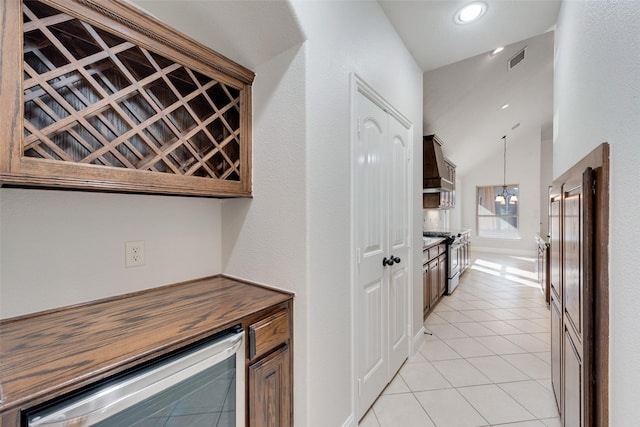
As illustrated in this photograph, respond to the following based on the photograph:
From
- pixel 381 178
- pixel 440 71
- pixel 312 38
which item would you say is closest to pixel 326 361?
pixel 381 178

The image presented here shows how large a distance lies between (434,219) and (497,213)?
12.7 feet

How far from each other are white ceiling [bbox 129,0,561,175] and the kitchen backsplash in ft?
4.80

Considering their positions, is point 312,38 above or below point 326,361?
above

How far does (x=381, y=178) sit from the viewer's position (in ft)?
6.54

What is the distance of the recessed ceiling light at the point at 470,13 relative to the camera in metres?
1.90

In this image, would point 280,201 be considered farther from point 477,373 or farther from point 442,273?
point 442,273

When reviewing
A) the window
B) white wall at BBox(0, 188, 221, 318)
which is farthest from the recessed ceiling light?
the window

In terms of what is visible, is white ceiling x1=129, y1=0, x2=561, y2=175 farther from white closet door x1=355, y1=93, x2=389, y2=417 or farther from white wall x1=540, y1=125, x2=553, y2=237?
white wall x1=540, y1=125, x2=553, y2=237

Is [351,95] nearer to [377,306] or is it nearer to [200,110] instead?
[200,110]

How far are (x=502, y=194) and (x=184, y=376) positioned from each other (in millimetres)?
9374

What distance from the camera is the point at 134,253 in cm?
135

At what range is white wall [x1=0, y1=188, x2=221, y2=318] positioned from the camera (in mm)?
1029

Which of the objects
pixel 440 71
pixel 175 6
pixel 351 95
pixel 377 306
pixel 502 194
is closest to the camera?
pixel 175 6

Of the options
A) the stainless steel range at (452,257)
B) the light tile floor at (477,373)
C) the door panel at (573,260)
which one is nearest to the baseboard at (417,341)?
the light tile floor at (477,373)
